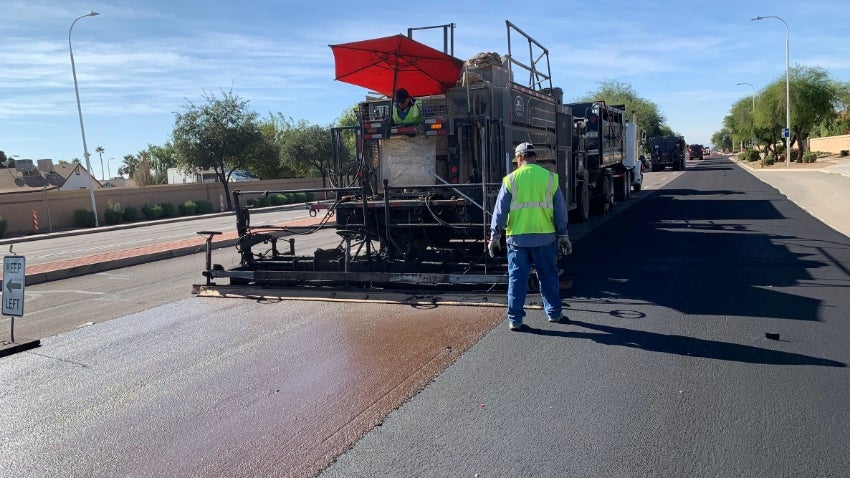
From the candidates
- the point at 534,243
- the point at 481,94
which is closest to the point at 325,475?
the point at 534,243

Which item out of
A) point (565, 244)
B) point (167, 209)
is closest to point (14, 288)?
point (565, 244)

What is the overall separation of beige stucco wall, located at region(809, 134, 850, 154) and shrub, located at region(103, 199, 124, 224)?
6235 cm

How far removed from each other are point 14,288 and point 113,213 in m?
27.4

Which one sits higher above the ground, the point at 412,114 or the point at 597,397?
the point at 412,114

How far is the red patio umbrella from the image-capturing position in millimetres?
8852

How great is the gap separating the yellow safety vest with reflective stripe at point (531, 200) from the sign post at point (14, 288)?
5.06 metres

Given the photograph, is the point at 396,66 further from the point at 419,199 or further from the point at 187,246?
the point at 187,246

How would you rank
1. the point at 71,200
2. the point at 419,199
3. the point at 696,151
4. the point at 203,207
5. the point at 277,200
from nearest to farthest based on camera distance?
the point at 419,199
the point at 71,200
the point at 203,207
the point at 277,200
the point at 696,151

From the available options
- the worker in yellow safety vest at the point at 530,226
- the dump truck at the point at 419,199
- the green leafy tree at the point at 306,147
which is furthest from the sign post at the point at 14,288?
the green leafy tree at the point at 306,147

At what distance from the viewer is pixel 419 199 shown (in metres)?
9.12

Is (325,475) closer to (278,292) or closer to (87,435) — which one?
(87,435)

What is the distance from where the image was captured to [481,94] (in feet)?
30.7

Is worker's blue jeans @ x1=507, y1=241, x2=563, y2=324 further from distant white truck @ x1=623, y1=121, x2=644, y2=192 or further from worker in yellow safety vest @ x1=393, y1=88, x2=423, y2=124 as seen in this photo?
distant white truck @ x1=623, y1=121, x2=644, y2=192

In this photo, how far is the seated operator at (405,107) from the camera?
9.52m
